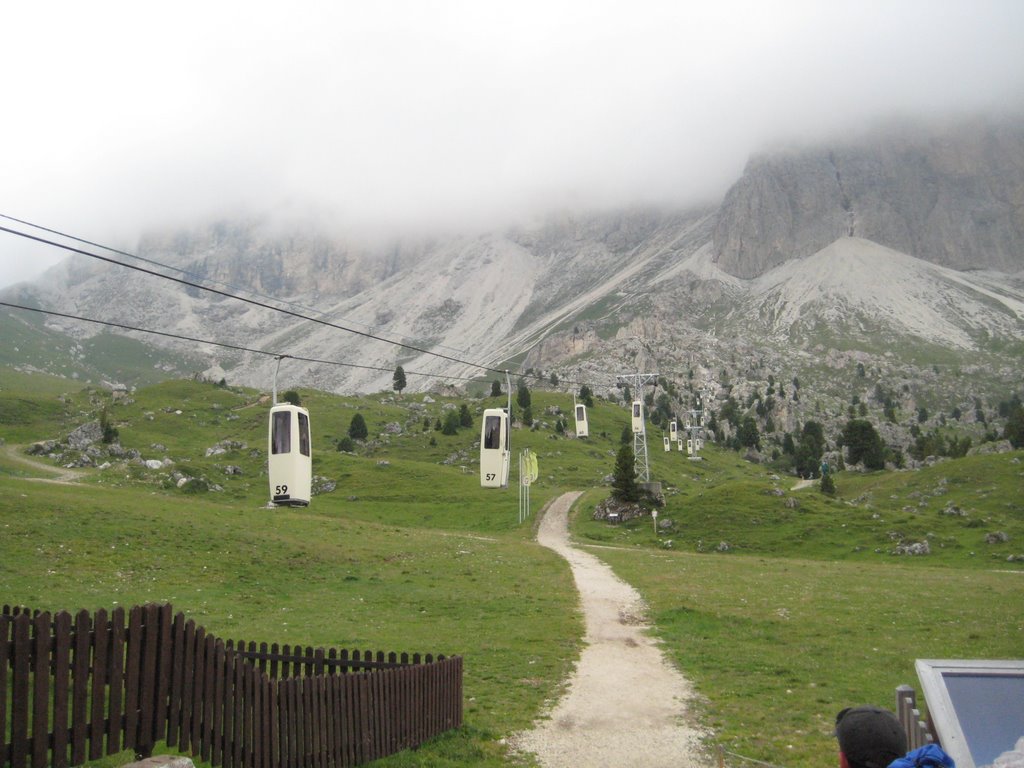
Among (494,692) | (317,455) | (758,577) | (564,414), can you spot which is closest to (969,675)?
(494,692)

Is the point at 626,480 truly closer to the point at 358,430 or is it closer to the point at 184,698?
the point at 358,430

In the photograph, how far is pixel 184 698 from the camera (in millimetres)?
10617

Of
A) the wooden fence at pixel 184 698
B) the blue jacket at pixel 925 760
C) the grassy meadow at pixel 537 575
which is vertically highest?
the blue jacket at pixel 925 760

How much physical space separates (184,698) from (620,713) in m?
10.2

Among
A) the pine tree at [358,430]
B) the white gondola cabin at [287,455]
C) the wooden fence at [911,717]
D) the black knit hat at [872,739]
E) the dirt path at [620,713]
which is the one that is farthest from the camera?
the pine tree at [358,430]

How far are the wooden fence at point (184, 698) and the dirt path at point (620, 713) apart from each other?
9.41ft

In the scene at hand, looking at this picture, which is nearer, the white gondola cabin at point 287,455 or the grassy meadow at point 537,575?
the grassy meadow at point 537,575

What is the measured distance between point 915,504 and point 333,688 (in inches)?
3088

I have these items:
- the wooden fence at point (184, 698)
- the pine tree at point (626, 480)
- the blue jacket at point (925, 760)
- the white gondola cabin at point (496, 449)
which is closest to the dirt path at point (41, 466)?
the white gondola cabin at point (496, 449)

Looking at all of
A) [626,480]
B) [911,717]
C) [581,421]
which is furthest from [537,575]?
[581,421]

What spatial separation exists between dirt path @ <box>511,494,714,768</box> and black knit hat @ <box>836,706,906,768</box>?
27.1 feet

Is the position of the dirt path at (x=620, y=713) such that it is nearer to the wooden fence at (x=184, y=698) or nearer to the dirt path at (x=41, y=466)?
the wooden fence at (x=184, y=698)

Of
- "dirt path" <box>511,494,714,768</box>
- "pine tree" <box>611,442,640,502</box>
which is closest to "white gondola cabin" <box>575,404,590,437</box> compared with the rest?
"pine tree" <box>611,442,640,502</box>

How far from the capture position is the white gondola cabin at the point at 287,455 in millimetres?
33688
